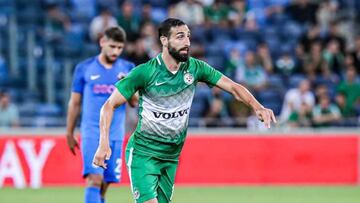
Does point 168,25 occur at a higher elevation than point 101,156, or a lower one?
higher

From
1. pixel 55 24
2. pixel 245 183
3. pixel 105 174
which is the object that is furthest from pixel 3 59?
pixel 105 174

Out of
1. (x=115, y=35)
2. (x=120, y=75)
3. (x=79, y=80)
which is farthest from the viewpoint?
(x=79, y=80)

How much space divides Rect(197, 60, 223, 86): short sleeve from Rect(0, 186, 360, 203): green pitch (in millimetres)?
6161

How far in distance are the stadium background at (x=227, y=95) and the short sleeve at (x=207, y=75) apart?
6.38 metres

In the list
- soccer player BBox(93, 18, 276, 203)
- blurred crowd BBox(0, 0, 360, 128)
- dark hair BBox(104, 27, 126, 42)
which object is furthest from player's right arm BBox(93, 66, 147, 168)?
blurred crowd BBox(0, 0, 360, 128)

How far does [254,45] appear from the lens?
74.5 ft

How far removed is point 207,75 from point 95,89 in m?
2.59

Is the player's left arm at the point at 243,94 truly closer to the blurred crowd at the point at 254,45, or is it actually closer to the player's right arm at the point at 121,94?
the player's right arm at the point at 121,94

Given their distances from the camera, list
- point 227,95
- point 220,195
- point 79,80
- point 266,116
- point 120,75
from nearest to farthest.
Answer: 1. point 266,116
2. point 120,75
3. point 79,80
4. point 220,195
5. point 227,95

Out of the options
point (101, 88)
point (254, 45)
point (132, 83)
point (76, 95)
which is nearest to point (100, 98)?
point (101, 88)

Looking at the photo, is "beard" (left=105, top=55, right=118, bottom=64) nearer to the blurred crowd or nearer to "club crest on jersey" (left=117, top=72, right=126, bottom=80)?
"club crest on jersey" (left=117, top=72, right=126, bottom=80)

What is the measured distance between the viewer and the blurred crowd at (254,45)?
67.2ft

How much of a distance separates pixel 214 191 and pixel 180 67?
28.0 ft

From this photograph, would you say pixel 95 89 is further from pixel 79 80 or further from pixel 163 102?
pixel 163 102
